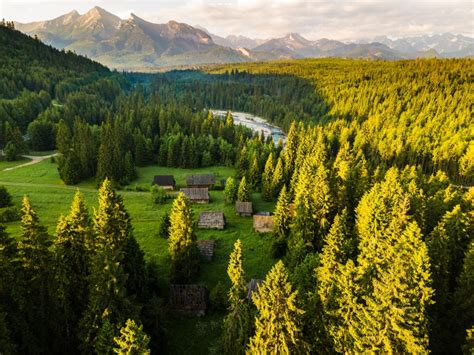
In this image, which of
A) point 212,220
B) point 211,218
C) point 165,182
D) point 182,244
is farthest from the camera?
point 165,182

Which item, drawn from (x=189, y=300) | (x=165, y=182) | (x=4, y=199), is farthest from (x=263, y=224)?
(x=4, y=199)

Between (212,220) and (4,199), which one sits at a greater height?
(4,199)

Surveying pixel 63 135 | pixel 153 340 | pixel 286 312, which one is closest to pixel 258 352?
pixel 286 312

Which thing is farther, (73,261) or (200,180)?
(200,180)

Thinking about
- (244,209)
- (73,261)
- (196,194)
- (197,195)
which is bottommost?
(244,209)

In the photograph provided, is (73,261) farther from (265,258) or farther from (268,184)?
(268,184)

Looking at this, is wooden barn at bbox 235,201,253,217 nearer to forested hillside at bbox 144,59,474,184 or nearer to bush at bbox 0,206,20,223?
bush at bbox 0,206,20,223
